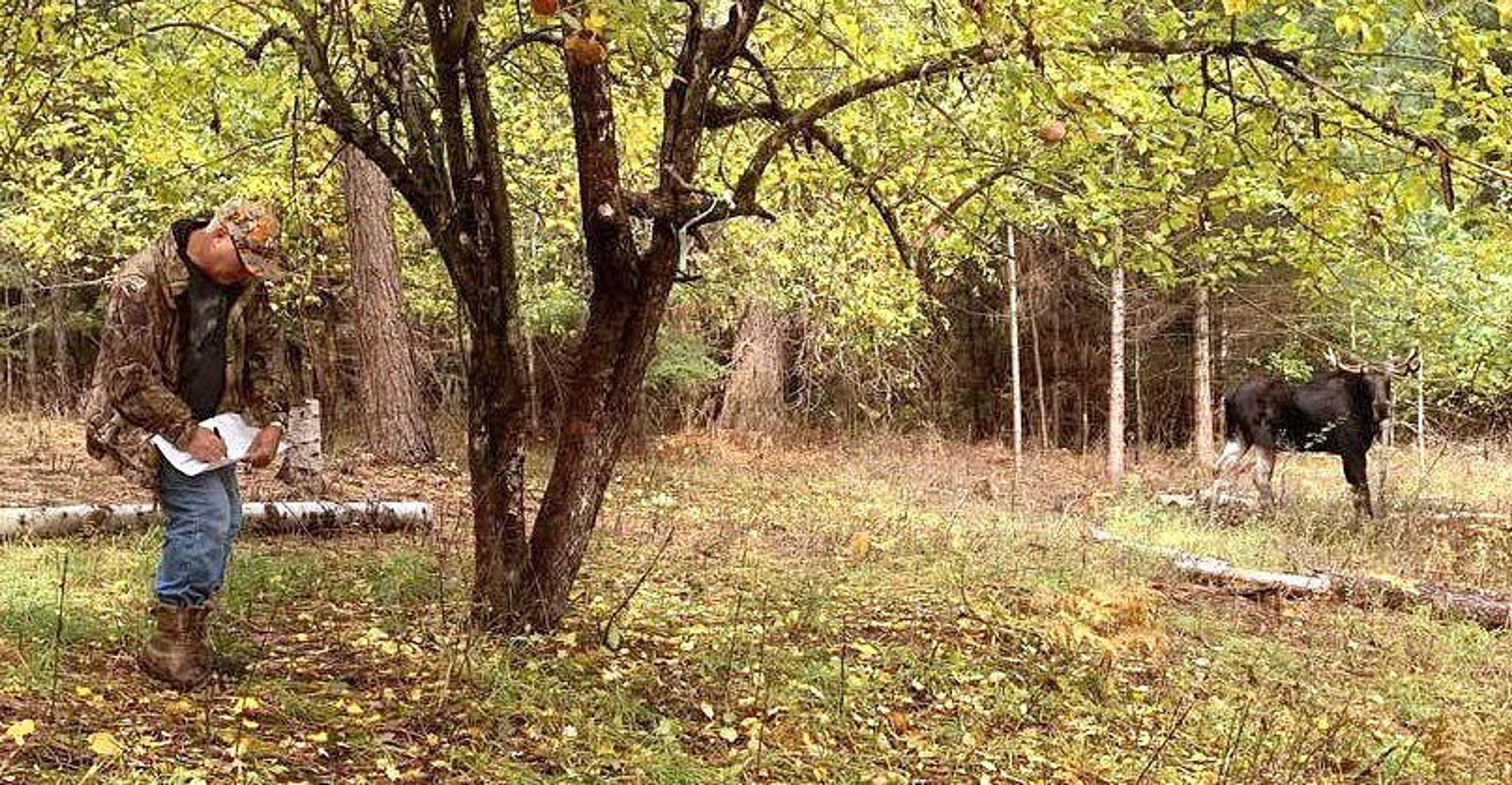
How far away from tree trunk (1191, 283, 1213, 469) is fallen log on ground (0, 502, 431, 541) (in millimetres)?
13327

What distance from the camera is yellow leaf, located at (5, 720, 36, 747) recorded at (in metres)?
4.11

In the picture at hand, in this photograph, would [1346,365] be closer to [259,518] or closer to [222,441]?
[259,518]

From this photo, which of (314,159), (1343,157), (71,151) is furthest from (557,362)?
(1343,157)

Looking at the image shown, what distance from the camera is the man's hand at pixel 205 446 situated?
16.0ft

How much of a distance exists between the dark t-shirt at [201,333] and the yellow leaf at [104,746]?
1.41m

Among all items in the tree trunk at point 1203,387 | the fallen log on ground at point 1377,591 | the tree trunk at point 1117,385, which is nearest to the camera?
the fallen log on ground at point 1377,591

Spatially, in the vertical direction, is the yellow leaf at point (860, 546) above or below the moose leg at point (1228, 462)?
below

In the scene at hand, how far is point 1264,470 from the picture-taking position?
1491 centimetres

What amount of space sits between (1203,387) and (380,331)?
13.2 m

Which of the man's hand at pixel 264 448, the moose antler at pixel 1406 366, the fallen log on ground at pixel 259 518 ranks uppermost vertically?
the moose antler at pixel 1406 366

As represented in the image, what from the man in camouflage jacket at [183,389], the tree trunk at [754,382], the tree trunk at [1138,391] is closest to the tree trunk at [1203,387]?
the tree trunk at [1138,391]

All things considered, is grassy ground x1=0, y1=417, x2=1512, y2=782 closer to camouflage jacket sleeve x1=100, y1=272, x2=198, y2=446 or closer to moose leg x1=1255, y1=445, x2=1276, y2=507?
camouflage jacket sleeve x1=100, y1=272, x2=198, y2=446

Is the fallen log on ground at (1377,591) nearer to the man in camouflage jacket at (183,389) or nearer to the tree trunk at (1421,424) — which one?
the tree trunk at (1421,424)

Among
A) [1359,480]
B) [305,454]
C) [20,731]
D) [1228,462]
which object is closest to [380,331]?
[305,454]
